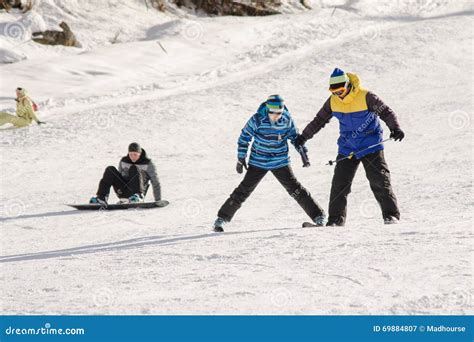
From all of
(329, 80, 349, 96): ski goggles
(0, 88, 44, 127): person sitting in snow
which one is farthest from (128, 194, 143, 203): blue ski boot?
(0, 88, 44, 127): person sitting in snow

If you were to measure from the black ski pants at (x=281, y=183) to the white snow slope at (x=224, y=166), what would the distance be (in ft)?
0.90

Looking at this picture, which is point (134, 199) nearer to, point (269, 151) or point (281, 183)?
point (281, 183)

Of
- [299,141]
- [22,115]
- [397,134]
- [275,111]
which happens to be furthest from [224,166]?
[397,134]

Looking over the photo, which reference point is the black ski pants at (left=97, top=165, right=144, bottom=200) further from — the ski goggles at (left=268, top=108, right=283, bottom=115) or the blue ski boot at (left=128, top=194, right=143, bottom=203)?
the ski goggles at (left=268, top=108, right=283, bottom=115)

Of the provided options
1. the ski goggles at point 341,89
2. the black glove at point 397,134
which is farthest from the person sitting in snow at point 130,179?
the black glove at point 397,134

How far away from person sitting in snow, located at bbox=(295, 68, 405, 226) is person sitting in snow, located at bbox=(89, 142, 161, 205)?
2762mm

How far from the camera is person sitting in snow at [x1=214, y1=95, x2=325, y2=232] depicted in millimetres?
7223

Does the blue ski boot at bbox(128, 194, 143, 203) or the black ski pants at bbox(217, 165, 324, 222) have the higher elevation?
the black ski pants at bbox(217, 165, 324, 222)

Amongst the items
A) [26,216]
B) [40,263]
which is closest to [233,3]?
[26,216]

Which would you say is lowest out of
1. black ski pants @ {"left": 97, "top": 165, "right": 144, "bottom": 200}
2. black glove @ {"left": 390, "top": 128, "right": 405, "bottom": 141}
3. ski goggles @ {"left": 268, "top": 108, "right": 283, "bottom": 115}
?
black ski pants @ {"left": 97, "top": 165, "right": 144, "bottom": 200}

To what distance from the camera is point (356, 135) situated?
24.1 feet

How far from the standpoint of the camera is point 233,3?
1080 inches

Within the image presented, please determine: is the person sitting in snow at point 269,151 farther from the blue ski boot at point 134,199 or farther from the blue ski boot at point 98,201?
the blue ski boot at point 98,201
